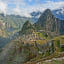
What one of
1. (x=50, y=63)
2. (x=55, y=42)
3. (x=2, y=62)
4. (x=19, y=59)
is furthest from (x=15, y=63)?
(x=50, y=63)

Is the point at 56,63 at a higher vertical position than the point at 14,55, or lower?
higher

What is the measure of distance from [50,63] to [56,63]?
1.81 metres

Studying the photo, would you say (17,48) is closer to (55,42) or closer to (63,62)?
(55,42)

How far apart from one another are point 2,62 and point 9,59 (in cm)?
534

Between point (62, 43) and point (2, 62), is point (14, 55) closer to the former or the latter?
point (2, 62)

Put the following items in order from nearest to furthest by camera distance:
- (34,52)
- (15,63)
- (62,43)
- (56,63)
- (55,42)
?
(56,63) < (15,63) < (62,43) < (55,42) < (34,52)

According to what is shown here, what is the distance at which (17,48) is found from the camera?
357 feet

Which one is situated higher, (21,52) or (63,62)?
(63,62)

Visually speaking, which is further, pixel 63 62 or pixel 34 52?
pixel 34 52

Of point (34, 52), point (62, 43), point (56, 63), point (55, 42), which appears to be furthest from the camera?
point (34, 52)

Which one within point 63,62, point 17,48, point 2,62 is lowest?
point 2,62

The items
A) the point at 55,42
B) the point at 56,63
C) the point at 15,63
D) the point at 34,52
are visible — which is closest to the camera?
the point at 56,63

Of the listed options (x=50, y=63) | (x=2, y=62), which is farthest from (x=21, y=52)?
(x=50, y=63)

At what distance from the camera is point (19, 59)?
9138 centimetres
